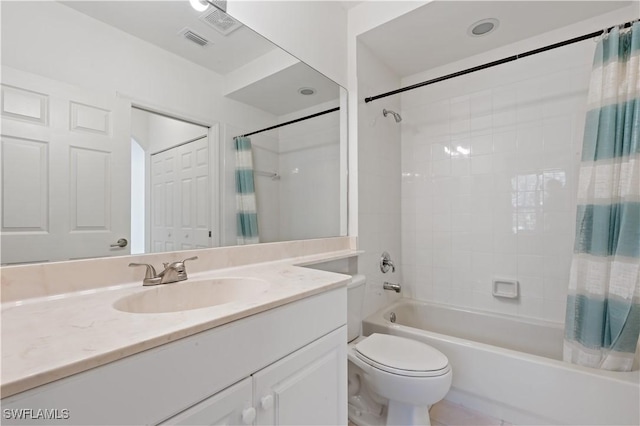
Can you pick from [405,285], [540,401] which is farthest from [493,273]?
[540,401]

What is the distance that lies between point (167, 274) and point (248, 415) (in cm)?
52

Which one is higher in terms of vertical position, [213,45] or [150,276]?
[213,45]

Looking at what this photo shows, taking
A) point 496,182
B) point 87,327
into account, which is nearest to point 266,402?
point 87,327

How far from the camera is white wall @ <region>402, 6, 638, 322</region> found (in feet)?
5.90

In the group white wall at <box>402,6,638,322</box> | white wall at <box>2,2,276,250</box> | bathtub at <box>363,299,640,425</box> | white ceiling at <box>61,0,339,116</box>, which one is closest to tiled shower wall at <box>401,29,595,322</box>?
white wall at <box>402,6,638,322</box>

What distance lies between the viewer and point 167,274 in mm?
931

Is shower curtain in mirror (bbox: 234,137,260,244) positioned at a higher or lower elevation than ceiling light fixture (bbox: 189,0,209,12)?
lower

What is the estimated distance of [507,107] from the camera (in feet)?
6.52

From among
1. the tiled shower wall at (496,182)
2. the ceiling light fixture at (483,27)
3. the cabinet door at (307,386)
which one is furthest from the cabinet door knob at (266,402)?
the ceiling light fixture at (483,27)

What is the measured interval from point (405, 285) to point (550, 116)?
1586mm

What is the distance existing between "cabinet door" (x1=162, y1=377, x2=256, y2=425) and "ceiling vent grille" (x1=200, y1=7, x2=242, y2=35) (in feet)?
4.37

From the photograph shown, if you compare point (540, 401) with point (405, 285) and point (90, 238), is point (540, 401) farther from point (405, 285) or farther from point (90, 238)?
point (90, 238)

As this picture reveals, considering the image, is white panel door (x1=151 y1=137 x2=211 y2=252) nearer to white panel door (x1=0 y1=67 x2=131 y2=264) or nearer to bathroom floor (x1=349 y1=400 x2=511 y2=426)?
white panel door (x1=0 y1=67 x2=131 y2=264)

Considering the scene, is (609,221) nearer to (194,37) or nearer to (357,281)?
(357,281)
